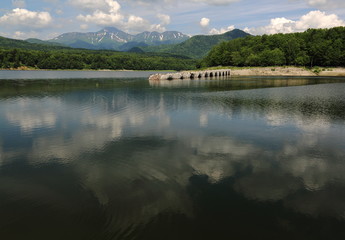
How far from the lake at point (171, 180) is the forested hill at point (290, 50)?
14763cm

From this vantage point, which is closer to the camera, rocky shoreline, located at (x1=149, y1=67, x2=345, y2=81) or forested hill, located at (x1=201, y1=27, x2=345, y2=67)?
rocky shoreline, located at (x1=149, y1=67, x2=345, y2=81)

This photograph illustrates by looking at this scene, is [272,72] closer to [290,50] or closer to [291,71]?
[291,71]

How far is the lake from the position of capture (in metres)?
9.66

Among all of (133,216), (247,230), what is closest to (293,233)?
(247,230)

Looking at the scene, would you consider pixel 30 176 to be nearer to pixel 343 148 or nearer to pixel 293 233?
pixel 293 233

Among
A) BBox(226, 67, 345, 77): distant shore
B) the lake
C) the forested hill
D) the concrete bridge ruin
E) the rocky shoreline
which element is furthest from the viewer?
the forested hill

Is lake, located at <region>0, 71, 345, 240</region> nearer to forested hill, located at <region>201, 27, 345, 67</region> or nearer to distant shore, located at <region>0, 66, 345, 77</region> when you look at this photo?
distant shore, located at <region>0, 66, 345, 77</region>

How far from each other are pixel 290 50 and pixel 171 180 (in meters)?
175

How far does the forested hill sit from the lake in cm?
14763

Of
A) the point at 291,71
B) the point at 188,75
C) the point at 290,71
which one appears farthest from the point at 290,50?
the point at 188,75

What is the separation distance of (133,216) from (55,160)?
29.8 feet

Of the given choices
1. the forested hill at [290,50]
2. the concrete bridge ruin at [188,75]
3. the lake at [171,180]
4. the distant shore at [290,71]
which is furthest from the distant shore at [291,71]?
the lake at [171,180]

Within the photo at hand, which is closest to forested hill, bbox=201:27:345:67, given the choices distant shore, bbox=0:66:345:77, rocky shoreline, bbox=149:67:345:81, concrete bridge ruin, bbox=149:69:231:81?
distant shore, bbox=0:66:345:77

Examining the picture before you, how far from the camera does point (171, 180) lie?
13406mm
